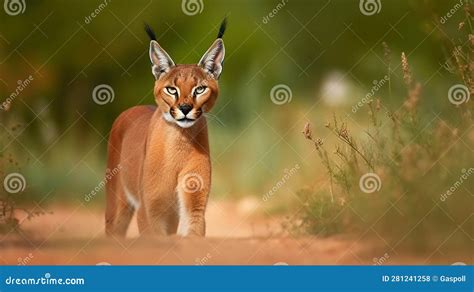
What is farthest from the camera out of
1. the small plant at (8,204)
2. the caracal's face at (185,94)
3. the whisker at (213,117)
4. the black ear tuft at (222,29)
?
the small plant at (8,204)

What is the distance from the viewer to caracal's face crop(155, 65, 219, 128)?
28.6 feet

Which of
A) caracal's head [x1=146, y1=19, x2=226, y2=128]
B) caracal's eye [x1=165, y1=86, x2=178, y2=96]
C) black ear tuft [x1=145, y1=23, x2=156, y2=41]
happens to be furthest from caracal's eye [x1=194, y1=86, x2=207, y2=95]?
black ear tuft [x1=145, y1=23, x2=156, y2=41]

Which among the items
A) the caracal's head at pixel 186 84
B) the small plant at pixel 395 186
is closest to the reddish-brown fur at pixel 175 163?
the caracal's head at pixel 186 84

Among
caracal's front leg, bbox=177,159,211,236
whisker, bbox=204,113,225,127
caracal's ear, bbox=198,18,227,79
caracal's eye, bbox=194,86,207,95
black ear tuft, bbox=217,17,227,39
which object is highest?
black ear tuft, bbox=217,17,227,39

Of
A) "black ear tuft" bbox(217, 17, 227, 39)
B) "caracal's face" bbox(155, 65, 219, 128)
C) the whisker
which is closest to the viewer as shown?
"caracal's face" bbox(155, 65, 219, 128)

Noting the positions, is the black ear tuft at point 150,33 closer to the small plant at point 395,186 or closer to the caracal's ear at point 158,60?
the caracal's ear at point 158,60

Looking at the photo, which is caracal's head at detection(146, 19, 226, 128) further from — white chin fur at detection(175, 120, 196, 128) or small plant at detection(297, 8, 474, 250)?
small plant at detection(297, 8, 474, 250)

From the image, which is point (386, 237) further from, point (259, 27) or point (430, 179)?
point (259, 27)

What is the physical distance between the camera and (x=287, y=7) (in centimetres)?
933

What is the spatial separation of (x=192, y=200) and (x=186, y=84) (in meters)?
1.15

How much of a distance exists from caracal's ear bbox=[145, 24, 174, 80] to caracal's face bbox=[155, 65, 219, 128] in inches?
2.5

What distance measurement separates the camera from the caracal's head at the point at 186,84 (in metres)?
8.71

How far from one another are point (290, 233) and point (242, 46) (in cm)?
203

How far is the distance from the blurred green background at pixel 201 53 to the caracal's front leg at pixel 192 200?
0.67 metres
